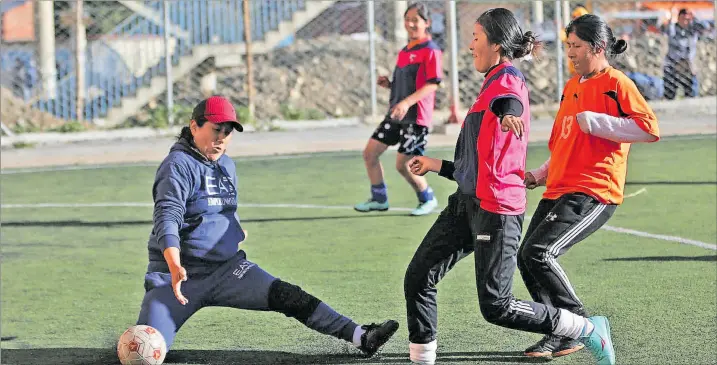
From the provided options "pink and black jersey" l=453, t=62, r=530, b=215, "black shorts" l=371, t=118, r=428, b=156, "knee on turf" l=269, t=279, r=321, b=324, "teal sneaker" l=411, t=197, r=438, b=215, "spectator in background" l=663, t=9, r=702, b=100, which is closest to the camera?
"pink and black jersey" l=453, t=62, r=530, b=215

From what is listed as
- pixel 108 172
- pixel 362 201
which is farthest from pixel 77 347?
pixel 108 172

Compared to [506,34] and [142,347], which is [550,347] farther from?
[142,347]

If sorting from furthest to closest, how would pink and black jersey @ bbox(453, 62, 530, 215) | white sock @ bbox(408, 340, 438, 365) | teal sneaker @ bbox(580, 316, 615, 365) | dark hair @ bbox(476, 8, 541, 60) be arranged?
white sock @ bbox(408, 340, 438, 365) < teal sneaker @ bbox(580, 316, 615, 365) < dark hair @ bbox(476, 8, 541, 60) < pink and black jersey @ bbox(453, 62, 530, 215)

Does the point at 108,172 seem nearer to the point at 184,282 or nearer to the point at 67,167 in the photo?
the point at 67,167

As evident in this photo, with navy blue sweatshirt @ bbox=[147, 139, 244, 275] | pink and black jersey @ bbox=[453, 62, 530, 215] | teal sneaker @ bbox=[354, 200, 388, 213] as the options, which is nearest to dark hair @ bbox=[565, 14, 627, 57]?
pink and black jersey @ bbox=[453, 62, 530, 215]

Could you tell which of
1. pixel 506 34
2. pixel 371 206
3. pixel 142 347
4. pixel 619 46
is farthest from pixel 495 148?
pixel 371 206

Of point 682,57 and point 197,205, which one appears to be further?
point 682,57

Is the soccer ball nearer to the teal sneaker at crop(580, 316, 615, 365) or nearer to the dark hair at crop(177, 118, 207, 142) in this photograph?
the dark hair at crop(177, 118, 207, 142)

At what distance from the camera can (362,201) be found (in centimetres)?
1316

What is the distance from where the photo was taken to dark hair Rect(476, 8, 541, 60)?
6.10m

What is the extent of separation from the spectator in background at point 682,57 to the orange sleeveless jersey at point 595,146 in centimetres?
1674

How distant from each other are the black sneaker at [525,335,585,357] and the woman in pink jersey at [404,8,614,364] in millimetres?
382

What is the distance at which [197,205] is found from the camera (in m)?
6.66

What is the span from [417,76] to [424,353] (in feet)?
18.3
